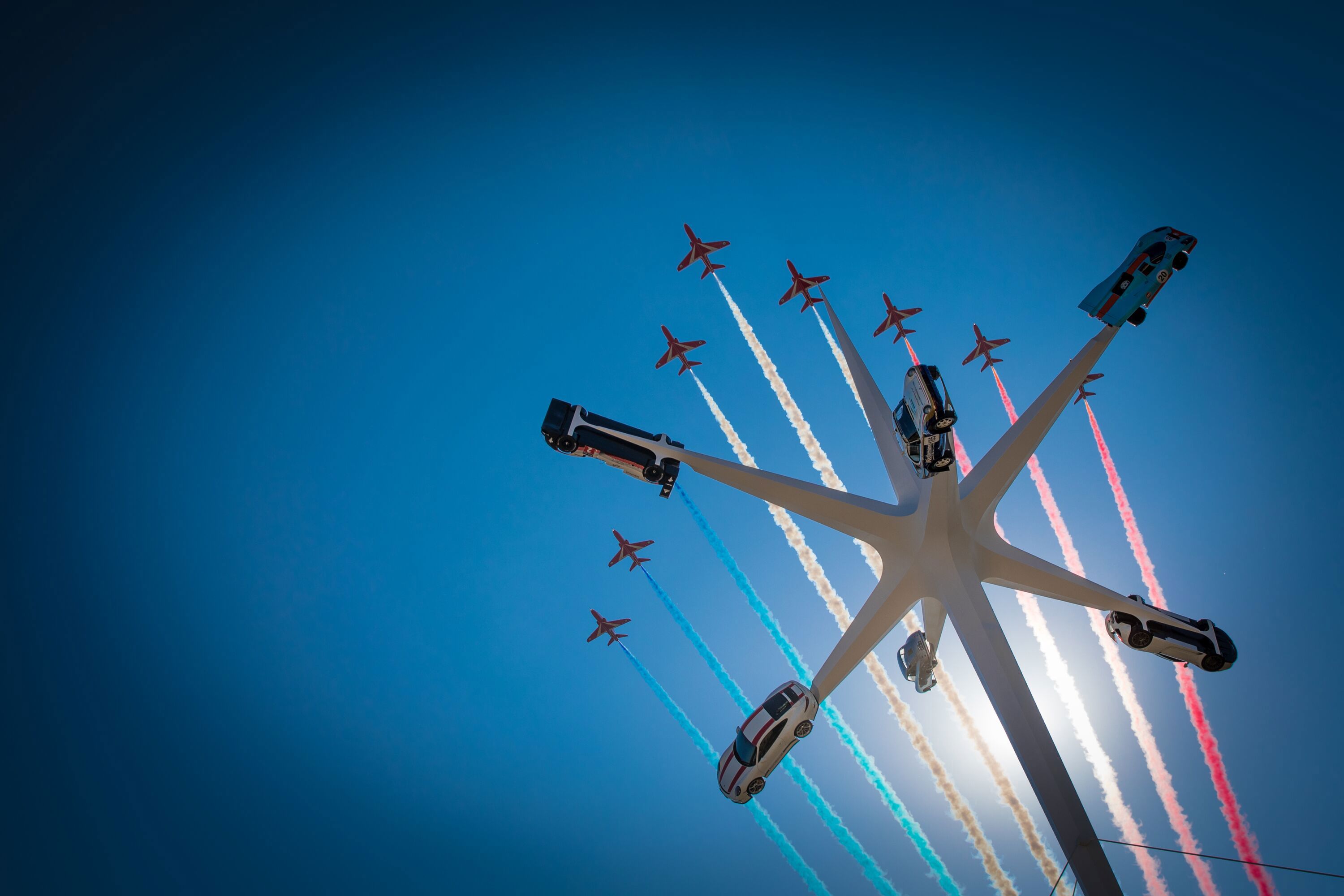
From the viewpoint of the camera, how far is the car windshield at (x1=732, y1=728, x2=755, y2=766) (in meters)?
16.9

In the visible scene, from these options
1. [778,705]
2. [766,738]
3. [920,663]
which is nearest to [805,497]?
[778,705]

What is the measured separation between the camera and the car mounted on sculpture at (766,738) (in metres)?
16.9

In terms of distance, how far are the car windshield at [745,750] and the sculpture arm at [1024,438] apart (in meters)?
9.71

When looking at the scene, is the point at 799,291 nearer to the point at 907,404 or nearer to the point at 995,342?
the point at 995,342

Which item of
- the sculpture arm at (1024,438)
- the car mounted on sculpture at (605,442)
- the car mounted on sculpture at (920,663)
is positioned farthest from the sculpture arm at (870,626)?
the car mounted on sculpture at (605,442)

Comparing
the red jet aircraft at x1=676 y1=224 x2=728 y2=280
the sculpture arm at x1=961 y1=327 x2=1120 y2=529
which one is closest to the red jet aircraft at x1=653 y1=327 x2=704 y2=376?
the red jet aircraft at x1=676 y1=224 x2=728 y2=280

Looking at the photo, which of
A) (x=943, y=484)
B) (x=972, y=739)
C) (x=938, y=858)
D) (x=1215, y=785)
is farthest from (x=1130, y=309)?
(x=938, y=858)

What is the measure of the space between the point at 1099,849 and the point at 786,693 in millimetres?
8040

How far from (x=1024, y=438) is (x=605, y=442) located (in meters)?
13.1

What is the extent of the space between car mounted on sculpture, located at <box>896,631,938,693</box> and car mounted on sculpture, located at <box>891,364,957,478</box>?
10356mm

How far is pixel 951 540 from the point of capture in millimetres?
19359

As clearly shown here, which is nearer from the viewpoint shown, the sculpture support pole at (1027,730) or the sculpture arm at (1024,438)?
the sculpture support pole at (1027,730)

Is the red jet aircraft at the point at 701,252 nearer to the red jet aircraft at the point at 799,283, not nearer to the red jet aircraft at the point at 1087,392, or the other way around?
the red jet aircraft at the point at 799,283

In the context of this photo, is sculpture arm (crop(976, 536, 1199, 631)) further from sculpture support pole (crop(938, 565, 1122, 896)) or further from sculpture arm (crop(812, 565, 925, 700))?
sculpture arm (crop(812, 565, 925, 700))
